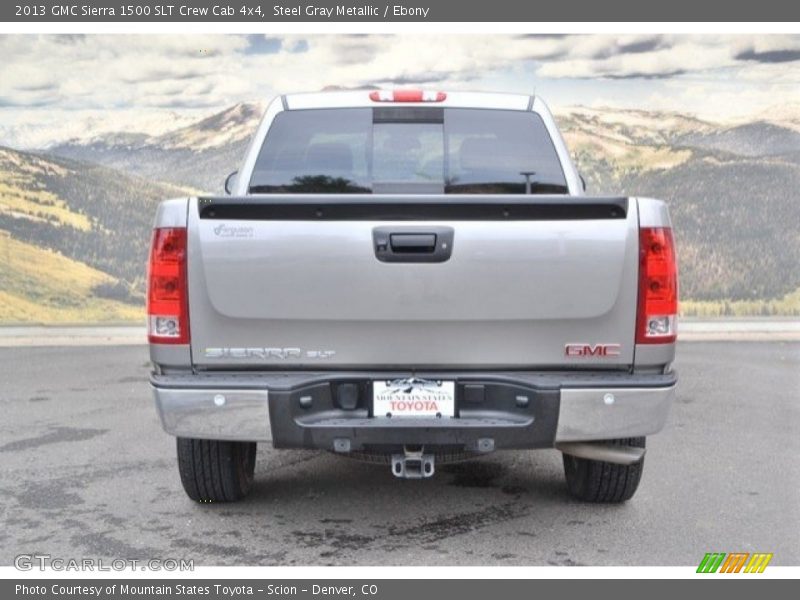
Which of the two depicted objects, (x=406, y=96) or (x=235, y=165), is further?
(x=235, y=165)

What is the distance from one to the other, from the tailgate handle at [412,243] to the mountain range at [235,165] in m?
8.58

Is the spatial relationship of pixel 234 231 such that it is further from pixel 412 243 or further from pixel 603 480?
pixel 603 480

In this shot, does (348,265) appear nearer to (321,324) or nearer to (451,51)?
(321,324)

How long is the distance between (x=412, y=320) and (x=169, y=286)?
1.04 meters

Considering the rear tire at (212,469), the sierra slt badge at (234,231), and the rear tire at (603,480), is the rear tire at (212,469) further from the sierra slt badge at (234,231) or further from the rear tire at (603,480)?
the rear tire at (603,480)

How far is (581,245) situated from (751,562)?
1.65m

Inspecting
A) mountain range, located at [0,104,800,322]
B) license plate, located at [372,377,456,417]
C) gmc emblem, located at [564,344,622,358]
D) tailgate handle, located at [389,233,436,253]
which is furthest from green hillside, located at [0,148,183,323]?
gmc emblem, located at [564,344,622,358]

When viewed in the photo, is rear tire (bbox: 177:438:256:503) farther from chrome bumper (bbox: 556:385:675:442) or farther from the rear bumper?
chrome bumper (bbox: 556:385:675:442)

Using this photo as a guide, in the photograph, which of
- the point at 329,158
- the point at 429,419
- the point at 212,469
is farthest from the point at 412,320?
the point at 329,158

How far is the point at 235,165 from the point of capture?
41.3 feet

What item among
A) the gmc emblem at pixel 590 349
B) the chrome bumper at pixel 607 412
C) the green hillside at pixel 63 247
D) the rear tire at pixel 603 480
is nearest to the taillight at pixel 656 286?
the gmc emblem at pixel 590 349

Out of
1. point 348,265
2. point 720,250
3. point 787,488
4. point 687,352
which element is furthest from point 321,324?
point 720,250

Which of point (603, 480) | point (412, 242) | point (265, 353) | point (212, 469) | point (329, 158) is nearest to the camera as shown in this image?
point (412, 242)

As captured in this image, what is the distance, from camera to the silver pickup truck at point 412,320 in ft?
11.9
